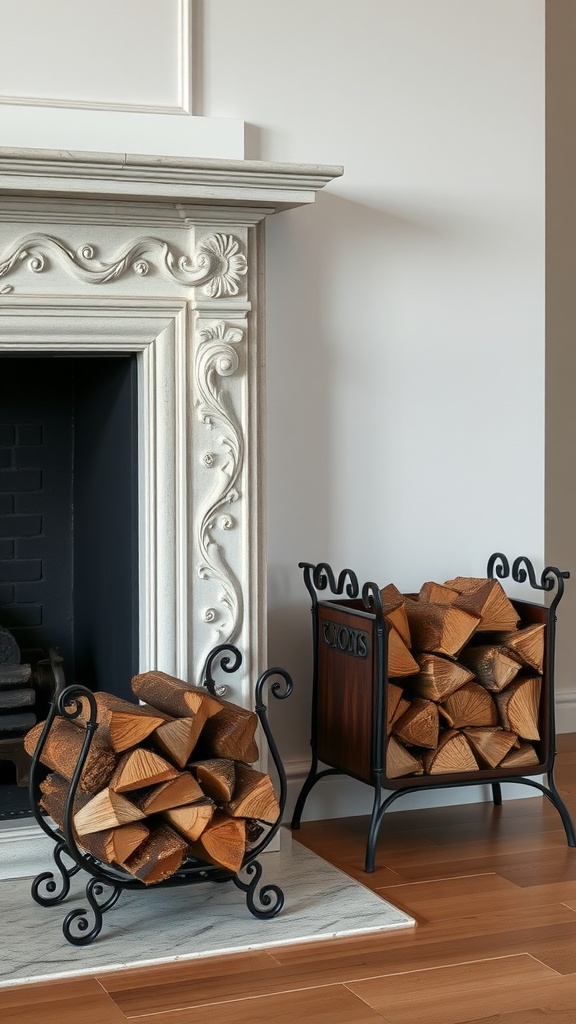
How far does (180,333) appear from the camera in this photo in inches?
112

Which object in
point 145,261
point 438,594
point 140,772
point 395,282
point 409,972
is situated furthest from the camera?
point 395,282

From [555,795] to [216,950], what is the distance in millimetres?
1101

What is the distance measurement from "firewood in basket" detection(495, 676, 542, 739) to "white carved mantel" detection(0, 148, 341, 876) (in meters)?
0.63

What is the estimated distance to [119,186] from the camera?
2670mm

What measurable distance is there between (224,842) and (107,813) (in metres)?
0.25

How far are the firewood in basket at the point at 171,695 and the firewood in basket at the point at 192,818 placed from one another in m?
0.19

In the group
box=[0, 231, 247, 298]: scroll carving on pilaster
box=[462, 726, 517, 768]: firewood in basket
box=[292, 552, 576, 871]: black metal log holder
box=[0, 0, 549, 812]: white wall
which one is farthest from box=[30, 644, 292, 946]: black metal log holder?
box=[0, 231, 247, 298]: scroll carving on pilaster

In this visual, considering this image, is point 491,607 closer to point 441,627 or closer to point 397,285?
point 441,627

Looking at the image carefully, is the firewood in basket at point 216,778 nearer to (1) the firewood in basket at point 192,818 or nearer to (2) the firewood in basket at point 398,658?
(1) the firewood in basket at point 192,818

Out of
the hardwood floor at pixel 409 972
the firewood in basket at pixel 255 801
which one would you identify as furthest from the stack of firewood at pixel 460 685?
the firewood in basket at pixel 255 801

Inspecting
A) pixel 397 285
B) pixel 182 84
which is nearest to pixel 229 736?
pixel 397 285

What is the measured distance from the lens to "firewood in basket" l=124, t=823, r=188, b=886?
2.34 meters

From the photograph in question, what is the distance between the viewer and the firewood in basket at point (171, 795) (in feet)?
7.77

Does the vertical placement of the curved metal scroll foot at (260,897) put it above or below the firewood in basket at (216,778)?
below
